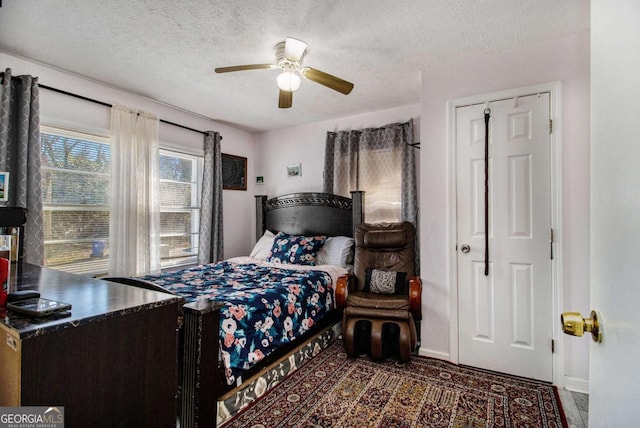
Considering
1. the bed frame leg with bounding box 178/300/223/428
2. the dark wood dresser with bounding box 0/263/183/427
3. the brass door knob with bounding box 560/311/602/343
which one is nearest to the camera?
the brass door knob with bounding box 560/311/602/343

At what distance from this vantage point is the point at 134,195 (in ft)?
10.2

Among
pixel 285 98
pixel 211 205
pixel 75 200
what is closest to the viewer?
pixel 285 98

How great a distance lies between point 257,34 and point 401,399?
2.65m

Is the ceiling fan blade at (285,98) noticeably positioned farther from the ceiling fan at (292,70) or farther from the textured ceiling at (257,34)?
the textured ceiling at (257,34)

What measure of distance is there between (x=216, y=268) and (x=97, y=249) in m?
1.12

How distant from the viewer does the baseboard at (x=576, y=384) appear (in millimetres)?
2077

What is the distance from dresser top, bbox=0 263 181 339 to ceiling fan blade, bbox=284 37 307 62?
1722mm

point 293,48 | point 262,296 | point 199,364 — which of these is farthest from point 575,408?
point 293,48

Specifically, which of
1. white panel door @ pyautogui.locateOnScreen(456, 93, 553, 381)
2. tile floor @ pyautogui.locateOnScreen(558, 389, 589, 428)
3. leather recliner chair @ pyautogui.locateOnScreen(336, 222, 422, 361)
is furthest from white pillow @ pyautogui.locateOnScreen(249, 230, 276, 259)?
tile floor @ pyautogui.locateOnScreen(558, 389, 589, 428)

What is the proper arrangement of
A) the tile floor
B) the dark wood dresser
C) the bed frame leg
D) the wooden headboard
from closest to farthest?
the dark wood dresser, the bed frame leg, the tile floor, the wooden headboard

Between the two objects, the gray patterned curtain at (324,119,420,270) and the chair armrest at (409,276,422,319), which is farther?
the gray patterned curtain at (324,119,420,270)

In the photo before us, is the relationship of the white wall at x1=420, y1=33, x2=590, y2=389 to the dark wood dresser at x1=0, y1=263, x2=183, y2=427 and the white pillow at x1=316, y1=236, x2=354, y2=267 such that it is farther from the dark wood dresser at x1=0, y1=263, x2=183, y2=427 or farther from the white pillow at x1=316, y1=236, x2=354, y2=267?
the dark wood dresser at x1=0, y1=263, x2=183, y2=427

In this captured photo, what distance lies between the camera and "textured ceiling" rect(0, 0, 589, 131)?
1.86 metres

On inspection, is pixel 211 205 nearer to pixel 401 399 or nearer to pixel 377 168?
pixel 377 168
